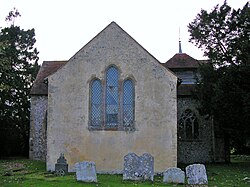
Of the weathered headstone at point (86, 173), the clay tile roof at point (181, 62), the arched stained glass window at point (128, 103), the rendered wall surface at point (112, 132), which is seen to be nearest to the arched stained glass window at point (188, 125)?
the clay tile roof at point (181, 62)

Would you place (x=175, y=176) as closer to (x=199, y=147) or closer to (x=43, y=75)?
(x=199, y=147)

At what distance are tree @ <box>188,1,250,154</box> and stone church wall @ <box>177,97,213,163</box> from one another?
2.28m

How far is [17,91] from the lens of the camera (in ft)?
122

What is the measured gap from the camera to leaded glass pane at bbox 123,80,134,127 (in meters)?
20.9

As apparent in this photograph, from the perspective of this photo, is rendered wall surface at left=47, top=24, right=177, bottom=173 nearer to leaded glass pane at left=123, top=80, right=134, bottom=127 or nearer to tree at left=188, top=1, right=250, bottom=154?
leaded glass pane at left=123, top=80, right=134, bottom=127

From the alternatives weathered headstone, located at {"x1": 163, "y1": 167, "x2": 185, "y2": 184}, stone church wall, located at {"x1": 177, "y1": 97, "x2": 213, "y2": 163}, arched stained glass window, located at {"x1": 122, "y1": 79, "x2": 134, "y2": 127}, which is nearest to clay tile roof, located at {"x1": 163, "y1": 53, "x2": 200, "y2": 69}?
stone church wall, located at {"x1": 177, "y1": 97, "x2": 213, "y2": 163}

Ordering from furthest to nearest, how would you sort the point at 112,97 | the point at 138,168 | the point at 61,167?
the point at 112,97, the point at 61,167, the point at 138,168

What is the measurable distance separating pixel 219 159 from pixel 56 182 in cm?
1837

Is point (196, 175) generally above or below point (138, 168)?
below

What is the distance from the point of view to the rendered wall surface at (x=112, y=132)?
20.6 metres

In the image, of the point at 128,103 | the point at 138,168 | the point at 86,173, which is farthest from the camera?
the point at 128,103

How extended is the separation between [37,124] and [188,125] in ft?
43.2

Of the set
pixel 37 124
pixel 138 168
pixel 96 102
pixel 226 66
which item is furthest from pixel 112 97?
pixel 37 124

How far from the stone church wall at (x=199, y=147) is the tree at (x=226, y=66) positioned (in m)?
2.28
